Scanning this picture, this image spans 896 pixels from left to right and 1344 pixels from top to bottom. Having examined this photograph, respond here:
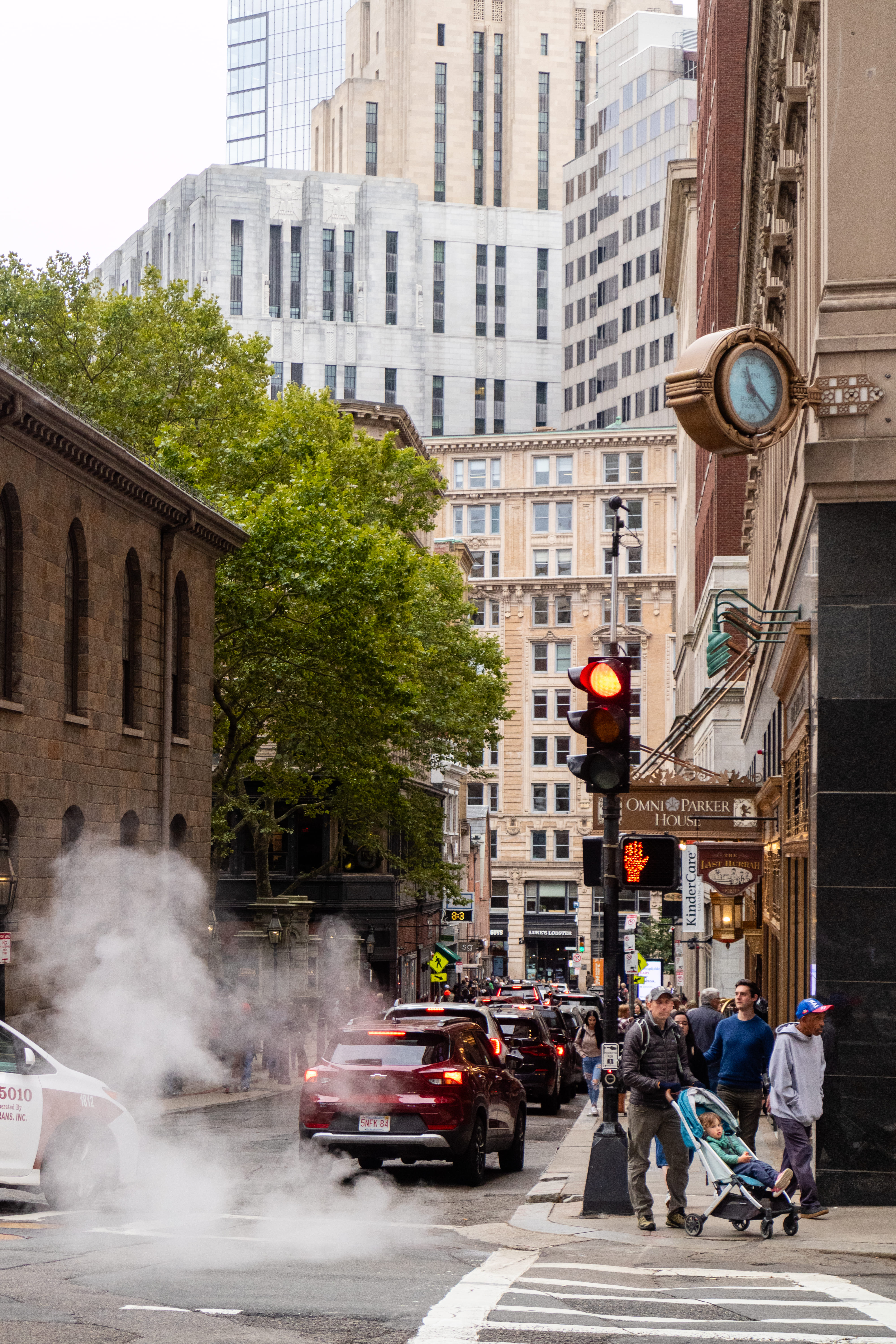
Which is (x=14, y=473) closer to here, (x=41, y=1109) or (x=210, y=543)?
(x=210, y=543)

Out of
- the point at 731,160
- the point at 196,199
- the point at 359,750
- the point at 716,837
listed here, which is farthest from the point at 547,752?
the point at 716,837

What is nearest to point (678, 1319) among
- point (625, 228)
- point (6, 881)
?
point (6, 881)

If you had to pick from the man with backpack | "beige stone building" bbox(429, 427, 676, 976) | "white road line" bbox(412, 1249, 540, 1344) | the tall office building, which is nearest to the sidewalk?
the man with backpack

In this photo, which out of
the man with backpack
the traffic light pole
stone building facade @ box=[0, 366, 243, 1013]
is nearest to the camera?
the man with backpack

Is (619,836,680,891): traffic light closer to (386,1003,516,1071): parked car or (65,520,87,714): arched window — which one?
(386,1003,516,1071): parked car

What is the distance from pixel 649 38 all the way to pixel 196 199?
36491 millimetres

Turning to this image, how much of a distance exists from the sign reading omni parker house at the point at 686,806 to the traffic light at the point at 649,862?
9021mm

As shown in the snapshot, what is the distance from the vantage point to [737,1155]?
498 inches

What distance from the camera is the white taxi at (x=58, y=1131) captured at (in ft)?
41.4

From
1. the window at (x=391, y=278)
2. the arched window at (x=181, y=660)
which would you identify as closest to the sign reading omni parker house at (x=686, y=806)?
the arched window at (x=181, y=660)

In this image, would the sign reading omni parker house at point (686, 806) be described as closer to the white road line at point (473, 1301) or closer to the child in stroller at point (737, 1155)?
the child in stroller at point (737, 1155)

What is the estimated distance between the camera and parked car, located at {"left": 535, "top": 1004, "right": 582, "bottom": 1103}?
31.0 meters

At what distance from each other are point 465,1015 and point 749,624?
10.7 meters

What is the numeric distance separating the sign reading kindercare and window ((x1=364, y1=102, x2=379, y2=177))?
11541 centimetres
